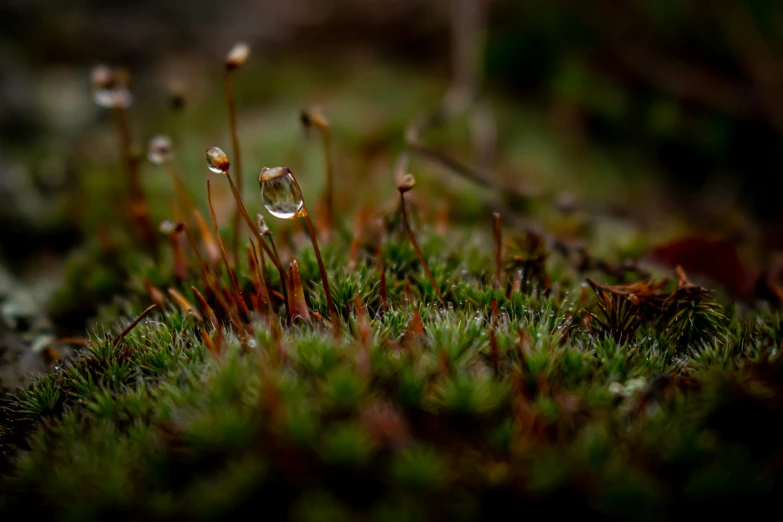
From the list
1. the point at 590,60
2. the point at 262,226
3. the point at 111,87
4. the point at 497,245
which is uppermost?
the point at 111,87

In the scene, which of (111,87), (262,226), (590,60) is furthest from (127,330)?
(590,60)

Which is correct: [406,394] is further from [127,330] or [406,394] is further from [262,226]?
[127,330]

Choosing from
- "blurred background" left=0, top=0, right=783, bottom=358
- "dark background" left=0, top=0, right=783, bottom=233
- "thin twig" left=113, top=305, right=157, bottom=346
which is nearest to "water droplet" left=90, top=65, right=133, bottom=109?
"blurred background" left=0, top=0, right=783, bottom=358

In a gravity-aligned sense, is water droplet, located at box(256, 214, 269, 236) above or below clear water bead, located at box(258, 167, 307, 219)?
below

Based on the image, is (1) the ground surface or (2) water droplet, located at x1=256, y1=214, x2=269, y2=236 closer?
(1) the ground surface

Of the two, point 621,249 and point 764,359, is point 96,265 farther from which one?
point 764,359

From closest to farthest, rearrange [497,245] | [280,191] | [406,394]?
[406,394] < [280,191] < [497,245]

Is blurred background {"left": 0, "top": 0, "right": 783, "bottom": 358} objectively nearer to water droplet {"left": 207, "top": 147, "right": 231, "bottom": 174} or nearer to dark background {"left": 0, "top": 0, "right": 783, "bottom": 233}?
dark background {"left": 0, "top": 0, "right": 783, "bottom": 233}

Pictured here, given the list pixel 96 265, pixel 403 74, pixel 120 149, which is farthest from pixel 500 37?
pixel 96 265
